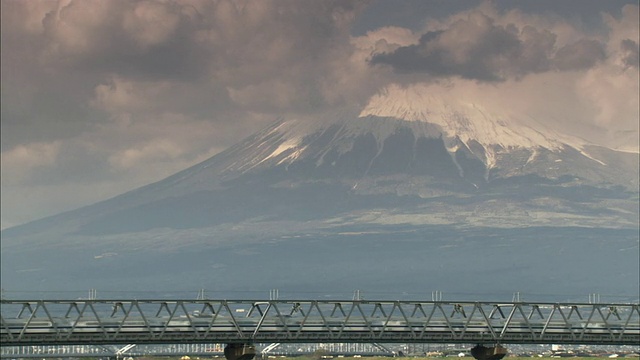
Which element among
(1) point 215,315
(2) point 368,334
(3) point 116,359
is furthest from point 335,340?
(3) point 116,359

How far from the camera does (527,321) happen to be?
130 metres

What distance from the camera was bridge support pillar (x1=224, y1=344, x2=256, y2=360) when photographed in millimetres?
121062

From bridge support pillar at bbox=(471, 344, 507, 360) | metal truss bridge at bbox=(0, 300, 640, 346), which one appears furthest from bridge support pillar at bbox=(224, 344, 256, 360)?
bridge support pillar at bbox=(471, 344, 507, 360)

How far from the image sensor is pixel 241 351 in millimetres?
121250

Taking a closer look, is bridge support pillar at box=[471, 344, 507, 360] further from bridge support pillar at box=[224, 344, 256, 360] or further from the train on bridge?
bridge support pillar at box=[224, 344, 256, 360]

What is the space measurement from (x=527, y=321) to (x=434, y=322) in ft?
30.6

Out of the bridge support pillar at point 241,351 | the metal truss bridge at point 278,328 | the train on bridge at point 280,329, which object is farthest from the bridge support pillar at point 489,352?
the bridge support pillar at point 241,351

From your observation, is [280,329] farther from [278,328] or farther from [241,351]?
[241,351]

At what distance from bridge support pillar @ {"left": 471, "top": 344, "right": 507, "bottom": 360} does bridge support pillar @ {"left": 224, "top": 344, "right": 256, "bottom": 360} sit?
68.0ft

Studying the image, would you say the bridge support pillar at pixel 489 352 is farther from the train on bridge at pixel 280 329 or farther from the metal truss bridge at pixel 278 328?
the metal truss bridge at pixel 278 328

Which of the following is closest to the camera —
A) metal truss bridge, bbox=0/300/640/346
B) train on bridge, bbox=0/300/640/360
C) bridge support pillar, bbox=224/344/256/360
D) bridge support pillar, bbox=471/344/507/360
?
metal truss bridge, bbox=0/300/640/346

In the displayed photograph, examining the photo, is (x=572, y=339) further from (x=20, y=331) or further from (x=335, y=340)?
(x=20, y=331)

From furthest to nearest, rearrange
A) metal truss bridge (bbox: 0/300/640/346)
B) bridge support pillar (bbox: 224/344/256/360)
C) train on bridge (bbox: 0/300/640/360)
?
bridge support pillar (bbox: 224/344/256/360) → train on bridge (bbox: 0/300/640/360) → metal truss bridge (bbox: 0/300/640/346)

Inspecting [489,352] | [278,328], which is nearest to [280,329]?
[278,328]
